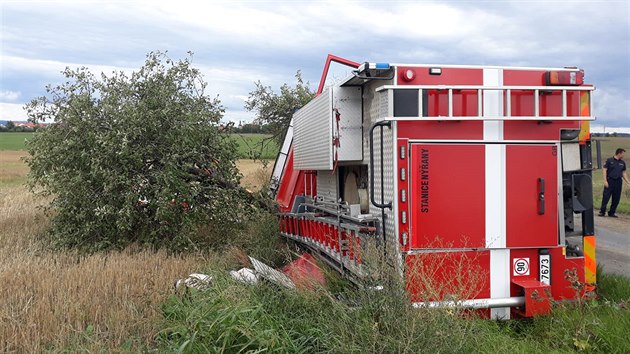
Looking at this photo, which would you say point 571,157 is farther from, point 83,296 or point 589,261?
point 83,296

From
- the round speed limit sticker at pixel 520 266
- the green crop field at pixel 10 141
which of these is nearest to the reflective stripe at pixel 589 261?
the round speed limit sticker at pixel 520 266

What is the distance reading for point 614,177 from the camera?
45.4 feet

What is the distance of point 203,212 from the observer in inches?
363

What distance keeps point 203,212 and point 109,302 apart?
11.8 feet

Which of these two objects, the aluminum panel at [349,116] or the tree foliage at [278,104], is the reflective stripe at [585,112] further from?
the tree foliage at [278,104]

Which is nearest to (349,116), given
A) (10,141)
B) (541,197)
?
(541,197)

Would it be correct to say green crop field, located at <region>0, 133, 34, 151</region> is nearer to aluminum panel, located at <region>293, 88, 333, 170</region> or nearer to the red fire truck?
aluminum panel, located at <region>293, 88, 333, 170</region>

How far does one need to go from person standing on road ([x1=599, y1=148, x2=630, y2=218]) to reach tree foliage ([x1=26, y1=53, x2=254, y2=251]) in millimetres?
9481

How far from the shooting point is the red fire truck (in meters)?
5.21

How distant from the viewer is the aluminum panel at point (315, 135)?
20.5 ft

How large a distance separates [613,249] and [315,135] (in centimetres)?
605

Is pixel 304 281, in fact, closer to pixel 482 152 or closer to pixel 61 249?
pixel 482 152

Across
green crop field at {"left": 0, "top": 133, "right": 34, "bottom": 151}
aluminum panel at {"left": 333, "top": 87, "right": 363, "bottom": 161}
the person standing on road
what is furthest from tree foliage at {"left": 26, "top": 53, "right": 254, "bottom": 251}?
green crop field at {"left": 0, "top": 133, "right": 34, "bottom": 151}

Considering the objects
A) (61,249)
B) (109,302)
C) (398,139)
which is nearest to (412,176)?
(398,139)
